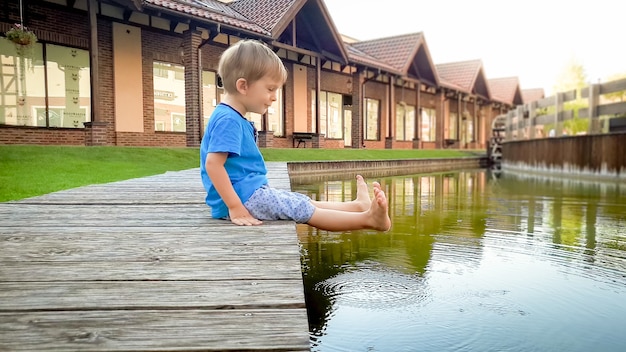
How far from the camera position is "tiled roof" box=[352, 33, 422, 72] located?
20172 mm

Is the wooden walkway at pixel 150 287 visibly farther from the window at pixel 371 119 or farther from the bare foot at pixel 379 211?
the window at pixel 371 119

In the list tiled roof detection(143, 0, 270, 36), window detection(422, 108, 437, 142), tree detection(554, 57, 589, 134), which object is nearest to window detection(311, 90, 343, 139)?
tiled roof detection(143, 0, 270, 36)

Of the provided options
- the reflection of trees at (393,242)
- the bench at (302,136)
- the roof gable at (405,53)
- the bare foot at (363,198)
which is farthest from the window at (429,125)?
the bare foot at (363,198)

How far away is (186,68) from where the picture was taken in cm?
1210

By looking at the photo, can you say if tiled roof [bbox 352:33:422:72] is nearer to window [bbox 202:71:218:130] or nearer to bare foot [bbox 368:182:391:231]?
window [bbox 202:71:218:130]

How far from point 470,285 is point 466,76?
27.0 metres

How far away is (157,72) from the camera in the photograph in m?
12.9

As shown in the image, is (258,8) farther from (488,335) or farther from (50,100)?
(488,335)

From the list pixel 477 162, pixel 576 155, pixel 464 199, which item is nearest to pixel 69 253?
pixel 464 199

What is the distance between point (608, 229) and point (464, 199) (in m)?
2.36

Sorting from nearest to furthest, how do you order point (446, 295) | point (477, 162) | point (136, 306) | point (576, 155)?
point (136, 306)
point (446, 295)
point (576, 155)
point (477, 162)

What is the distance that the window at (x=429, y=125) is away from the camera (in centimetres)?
2558

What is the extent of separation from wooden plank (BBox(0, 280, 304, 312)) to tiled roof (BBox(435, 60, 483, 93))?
25.7 meters

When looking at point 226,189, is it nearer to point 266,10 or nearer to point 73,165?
point 73,165
